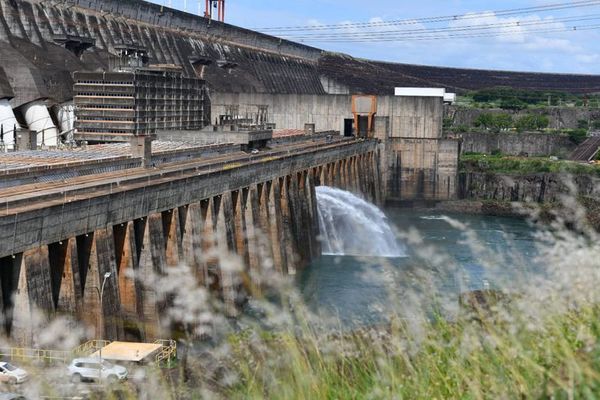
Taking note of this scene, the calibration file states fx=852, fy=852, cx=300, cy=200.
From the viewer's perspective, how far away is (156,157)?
45.5 m

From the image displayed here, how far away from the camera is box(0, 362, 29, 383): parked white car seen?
17584 millimetres

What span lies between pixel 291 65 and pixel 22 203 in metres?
116

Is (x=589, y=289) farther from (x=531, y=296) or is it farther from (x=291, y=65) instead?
(x=291, y=65)

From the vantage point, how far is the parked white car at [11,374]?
17.6 meters

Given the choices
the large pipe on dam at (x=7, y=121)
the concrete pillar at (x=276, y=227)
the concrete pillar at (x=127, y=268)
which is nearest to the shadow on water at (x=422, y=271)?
the concrete pillar at (x=276, y=227)

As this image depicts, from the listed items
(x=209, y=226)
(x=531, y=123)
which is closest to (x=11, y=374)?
(x=209, y=226)

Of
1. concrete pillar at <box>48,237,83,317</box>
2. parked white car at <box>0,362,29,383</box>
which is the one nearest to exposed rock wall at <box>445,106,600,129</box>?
concrete pillar at <box>48,237,83,317</box>

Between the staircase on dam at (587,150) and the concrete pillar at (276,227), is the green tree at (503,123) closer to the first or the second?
the staircase on dam at (587,150)

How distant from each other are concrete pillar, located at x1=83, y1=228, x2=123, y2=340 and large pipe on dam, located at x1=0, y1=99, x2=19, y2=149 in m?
32.6

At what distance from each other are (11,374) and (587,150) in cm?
9312

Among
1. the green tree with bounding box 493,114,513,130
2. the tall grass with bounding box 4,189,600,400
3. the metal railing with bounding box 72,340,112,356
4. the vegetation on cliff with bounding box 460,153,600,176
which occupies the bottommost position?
the vegetation on cliff with bounding box 460,153,600,176

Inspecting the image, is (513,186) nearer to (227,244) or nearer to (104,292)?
(227,244)

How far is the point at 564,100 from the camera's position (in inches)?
6654

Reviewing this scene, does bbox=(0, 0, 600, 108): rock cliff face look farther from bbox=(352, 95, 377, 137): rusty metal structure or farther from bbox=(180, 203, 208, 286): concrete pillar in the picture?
bbox=(180, 203, 208, 286): concrete pillar
